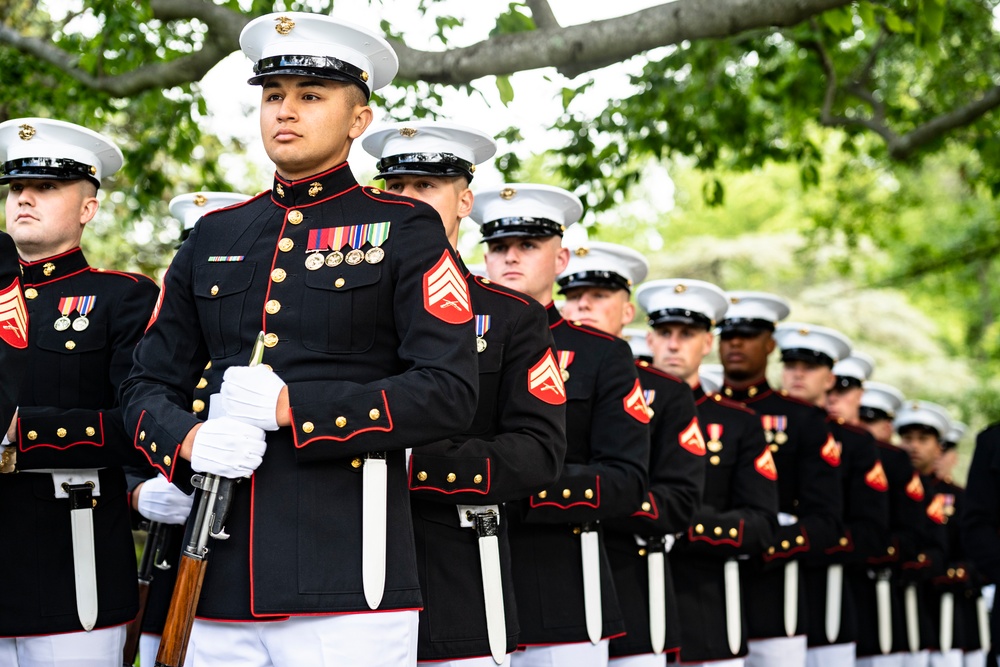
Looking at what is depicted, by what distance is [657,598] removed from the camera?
5.44 m

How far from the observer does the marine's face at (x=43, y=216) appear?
4555 millimetres

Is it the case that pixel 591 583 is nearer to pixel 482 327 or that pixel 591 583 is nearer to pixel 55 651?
pixel 482 327

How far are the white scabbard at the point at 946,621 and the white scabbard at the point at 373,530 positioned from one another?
8.17 meters

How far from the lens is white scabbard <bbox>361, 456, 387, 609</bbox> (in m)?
2.95

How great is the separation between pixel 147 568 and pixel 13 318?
1.61 metres

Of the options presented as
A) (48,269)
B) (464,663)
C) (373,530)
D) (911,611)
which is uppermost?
(48,269)

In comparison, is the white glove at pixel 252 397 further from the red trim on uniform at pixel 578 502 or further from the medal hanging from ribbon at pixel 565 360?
the medal hanging from ribbon at pixel 565 360

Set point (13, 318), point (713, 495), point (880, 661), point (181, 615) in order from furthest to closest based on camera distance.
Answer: point (880, 661)
point (713, 495)
point (13, 318)
point (181, 615)

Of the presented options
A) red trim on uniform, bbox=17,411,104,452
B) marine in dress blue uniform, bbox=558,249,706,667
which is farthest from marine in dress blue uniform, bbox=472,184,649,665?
red trim on uniform, bbox=17,411,104,452

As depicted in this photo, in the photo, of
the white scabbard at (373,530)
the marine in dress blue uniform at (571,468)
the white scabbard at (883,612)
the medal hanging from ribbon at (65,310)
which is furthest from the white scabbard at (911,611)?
the white scabbard at (373,530)

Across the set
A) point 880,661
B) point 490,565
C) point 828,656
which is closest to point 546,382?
point 490,565

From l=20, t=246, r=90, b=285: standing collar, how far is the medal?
171 centimetres

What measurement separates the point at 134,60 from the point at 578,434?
486cm

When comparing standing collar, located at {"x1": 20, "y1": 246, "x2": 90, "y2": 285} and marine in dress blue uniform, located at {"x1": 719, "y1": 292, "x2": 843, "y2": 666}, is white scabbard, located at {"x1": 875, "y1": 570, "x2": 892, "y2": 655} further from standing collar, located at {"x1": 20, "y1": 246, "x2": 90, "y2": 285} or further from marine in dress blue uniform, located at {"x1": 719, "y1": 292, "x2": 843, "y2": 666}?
standing collar, located at {"x1": 20, "y1": 246, "x2": 90, "y2": 285}
